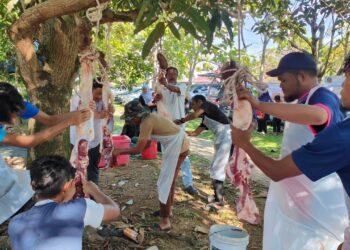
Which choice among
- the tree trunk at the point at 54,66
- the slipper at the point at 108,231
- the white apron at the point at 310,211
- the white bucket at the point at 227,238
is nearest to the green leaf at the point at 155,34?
the white apron at the point at 310,211

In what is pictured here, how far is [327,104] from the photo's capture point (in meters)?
1.75

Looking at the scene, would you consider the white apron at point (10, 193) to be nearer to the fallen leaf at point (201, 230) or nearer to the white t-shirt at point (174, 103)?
the fallen leaf at point (201, 230)

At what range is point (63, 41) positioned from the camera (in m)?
2.62

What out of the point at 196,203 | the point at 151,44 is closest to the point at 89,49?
the point at 151,44

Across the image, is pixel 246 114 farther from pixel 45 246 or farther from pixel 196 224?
pixel 196 224

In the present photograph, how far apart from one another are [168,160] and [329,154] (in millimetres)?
2376

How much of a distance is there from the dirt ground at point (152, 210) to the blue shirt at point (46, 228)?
142 cm

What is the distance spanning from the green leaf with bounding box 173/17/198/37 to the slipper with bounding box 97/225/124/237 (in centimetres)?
224

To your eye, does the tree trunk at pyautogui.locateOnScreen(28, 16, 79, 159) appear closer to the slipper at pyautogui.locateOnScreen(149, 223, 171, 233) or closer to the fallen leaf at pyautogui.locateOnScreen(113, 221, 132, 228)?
the fallen leaf at pyautogui.locateOnScreen(113, 221, 132, 228)

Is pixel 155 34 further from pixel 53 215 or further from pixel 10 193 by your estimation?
pixel 10 193

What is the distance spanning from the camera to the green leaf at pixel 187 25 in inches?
61.3

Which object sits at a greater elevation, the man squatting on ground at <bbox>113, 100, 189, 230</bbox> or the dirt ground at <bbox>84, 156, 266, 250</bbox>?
the man squatting on ground at <bbox>113, 100, 189, 230</bbox>

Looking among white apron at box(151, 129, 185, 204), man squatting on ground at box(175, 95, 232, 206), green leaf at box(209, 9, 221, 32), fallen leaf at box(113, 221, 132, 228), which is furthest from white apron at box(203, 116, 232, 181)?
green leaf at box(209, 9, 221, 32)

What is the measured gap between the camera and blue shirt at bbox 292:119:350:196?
48.1 inches
